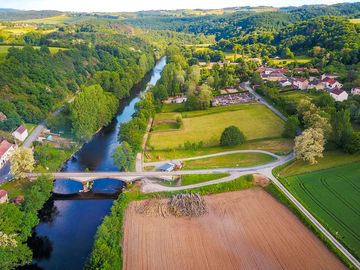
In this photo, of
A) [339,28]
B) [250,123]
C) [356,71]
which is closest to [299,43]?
[339,28]

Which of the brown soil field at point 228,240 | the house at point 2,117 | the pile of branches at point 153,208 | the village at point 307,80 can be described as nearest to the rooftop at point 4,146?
the house at point 2,117

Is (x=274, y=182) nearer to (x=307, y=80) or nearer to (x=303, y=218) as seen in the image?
(x=303, y=218)

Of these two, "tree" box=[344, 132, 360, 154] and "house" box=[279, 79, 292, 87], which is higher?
"tree" box=[344, 132, 360, 154]

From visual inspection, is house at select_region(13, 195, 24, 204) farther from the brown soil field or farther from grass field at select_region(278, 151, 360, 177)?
grass field at select_region(278, 151, 360, 177)

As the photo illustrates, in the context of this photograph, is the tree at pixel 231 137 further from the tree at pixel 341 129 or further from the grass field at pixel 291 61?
the grass field at pixel 291 61

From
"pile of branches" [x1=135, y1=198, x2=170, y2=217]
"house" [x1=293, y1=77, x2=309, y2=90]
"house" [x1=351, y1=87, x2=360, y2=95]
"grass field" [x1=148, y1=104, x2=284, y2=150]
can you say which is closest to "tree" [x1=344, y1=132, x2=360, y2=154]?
"grass field" [x1=148, y1=104, x2=284, y2=150]
